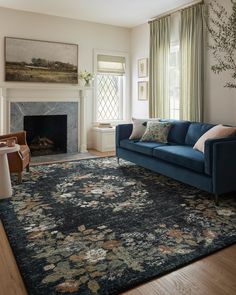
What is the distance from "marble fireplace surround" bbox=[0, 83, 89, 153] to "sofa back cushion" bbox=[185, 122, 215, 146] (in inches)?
99.5

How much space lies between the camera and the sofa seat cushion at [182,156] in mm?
3324

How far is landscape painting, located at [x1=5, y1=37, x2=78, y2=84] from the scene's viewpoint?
5.36 metres

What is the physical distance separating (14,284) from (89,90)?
16.1 feet

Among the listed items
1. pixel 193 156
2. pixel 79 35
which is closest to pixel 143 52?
pixel 79 35

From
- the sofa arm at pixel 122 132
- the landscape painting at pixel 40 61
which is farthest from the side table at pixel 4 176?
the landscape painting at pixel 40 61

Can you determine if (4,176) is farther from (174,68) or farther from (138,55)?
(138,55)

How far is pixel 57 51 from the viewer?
5746 mm

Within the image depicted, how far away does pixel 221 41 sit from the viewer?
4.27m

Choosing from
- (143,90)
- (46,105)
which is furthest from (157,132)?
(46,105)

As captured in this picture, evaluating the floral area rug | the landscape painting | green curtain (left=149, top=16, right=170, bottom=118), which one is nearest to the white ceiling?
green curtain (left=149, top=16, right=170, bottom=118)

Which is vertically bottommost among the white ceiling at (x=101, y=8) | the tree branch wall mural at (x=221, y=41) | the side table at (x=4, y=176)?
the side table at (x=4, y=176)

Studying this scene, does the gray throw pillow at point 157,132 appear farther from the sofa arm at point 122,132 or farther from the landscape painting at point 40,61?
the landscape painting at point 40,61

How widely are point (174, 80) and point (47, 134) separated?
2.82m

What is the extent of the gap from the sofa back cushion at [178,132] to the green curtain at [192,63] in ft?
1.35
